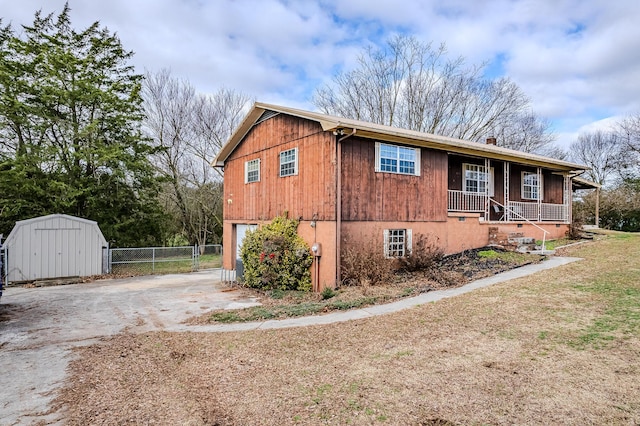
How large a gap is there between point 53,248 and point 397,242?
13221 millimetres

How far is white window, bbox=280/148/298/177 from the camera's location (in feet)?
41.0

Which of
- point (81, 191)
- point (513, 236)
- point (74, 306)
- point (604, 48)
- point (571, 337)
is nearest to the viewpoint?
point (571, 337)

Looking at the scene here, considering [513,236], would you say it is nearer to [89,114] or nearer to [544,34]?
[544,34]

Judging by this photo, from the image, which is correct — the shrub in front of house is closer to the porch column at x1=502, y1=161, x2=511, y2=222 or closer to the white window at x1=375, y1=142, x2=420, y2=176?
the white window at x1=375, y1=142, x2=420, y2=176

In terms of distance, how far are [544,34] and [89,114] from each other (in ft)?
68.7

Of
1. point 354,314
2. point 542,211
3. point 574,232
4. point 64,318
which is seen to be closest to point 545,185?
point 542,211

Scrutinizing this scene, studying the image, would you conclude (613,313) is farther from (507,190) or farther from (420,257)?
(507,190)

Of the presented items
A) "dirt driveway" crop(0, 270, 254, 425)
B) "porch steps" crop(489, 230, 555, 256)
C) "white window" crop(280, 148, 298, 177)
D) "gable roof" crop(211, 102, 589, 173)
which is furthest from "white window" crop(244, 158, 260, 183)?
"porch steps" crop(489, 230, 555, 256)

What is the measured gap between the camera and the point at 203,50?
23.3 metres

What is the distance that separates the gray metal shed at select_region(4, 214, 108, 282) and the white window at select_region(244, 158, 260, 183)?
6621 millimetres

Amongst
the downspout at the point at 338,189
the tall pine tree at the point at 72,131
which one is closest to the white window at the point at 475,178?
the downspout at the point at 338,189

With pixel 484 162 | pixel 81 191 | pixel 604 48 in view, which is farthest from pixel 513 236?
pixel 81 191

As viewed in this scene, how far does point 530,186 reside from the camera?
18.4 metres

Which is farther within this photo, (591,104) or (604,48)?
(591,104)
